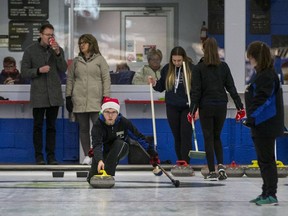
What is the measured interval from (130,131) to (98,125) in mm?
397

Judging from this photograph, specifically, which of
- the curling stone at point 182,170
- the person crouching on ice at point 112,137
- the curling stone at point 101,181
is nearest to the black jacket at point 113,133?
the person crouching on ice at point 112,137

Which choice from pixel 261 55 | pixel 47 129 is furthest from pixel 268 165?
pixel 47 129

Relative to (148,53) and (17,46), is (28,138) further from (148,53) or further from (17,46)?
(148,53)

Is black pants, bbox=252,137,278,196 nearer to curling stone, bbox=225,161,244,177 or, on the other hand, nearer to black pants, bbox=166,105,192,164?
curling stone, bbox=225,161,244,177

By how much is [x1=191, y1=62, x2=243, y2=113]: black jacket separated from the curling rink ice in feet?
3.18

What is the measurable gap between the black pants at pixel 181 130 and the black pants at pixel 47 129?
1.89m

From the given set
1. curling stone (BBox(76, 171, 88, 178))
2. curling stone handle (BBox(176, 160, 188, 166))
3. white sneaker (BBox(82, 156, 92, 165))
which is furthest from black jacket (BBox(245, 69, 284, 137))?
white sneaker (BBox(82, 156, 92, 165))

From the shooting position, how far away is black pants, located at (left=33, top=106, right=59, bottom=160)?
12.5 m

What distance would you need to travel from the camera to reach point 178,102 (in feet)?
37.6

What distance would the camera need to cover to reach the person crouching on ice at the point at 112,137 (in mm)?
9613

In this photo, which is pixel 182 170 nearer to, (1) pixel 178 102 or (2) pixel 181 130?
(2) pixel 181 130

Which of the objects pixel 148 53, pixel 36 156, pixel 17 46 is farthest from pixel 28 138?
pixel 148 53

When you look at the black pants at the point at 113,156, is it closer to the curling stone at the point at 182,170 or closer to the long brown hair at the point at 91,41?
the curling stone at the point at 182,170

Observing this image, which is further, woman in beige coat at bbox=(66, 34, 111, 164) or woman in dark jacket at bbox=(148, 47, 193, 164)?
woman in beige coat at bbox=(66, 34, 111, 164)
